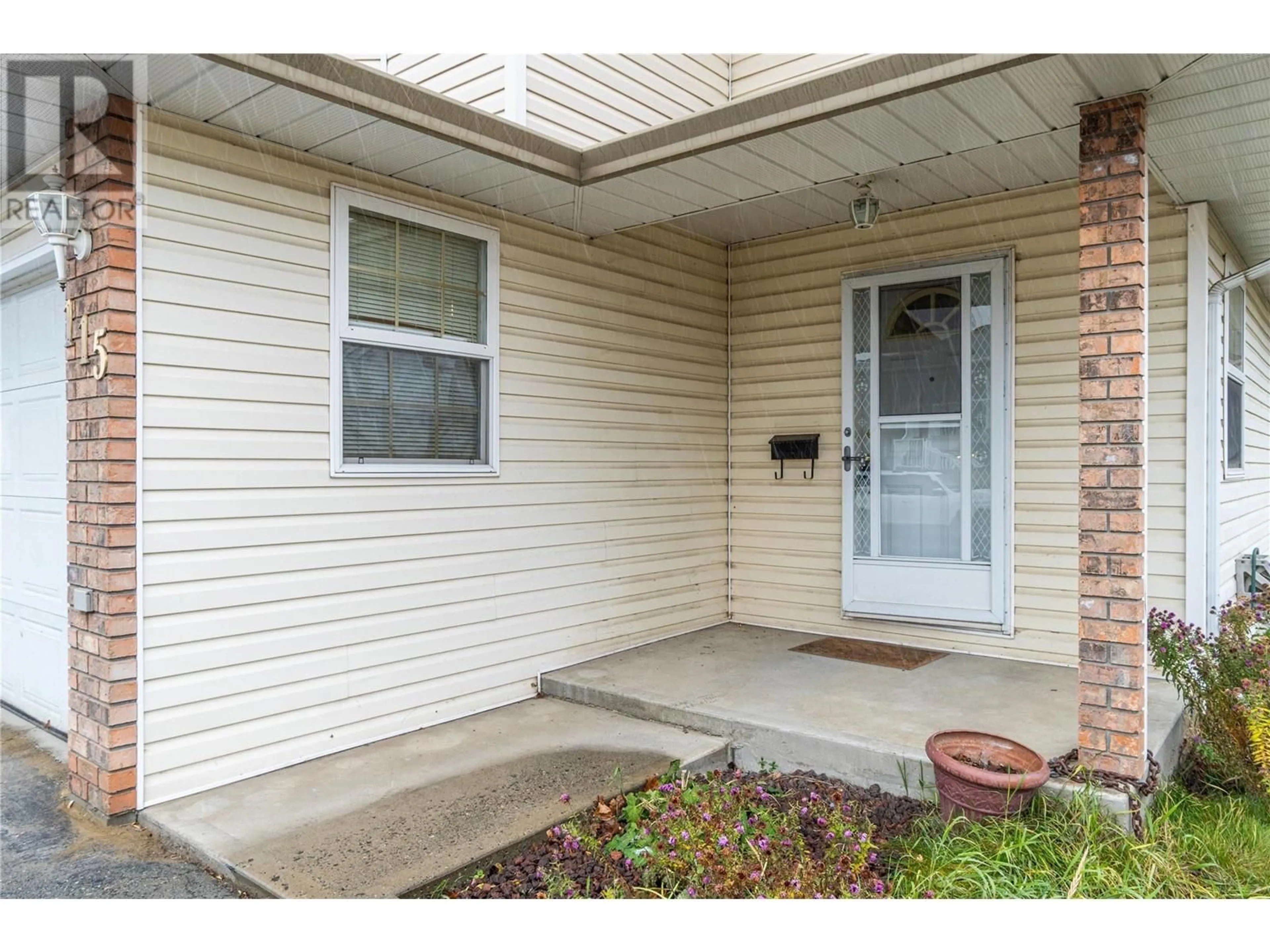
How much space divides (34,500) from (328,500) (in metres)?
1.74

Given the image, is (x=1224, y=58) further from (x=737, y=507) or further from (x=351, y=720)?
(x=351, y=720)

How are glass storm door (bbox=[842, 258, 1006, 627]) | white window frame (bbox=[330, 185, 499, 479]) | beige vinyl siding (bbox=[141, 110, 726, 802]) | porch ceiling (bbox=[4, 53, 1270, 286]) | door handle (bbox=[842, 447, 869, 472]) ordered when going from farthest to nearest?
door handle (bbox=[842, 447, 869, 472])
glass storm door (bbox=[842, 258, 1006, 627])
white window frame (bbox=[330, 185, 499, 479])
beige vinyl siding (bbox=[141, 110, 726, 802])
porch ceiling (bbox=[4, 53, 1270, 286])

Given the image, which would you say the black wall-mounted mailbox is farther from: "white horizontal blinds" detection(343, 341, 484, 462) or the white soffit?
the white soffit

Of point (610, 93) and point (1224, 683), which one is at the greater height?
point (610, 93)

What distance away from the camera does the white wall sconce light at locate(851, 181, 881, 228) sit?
4449 millimetres

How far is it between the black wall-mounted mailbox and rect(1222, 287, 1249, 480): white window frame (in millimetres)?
2258

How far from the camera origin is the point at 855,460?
546 cm

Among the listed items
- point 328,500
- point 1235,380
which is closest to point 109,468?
point 328,500

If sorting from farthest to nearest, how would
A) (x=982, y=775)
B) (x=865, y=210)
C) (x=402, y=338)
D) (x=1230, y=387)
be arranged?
1. (x=1230, y=387)
2. (x=865, y=210)
3. (x=402, y=338)
4. (x=982, y=775)

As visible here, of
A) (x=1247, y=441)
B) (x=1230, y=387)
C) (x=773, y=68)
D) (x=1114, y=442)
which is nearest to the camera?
(x=1114, y=442)

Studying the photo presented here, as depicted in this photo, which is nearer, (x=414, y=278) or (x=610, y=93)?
(x=414, y=278)

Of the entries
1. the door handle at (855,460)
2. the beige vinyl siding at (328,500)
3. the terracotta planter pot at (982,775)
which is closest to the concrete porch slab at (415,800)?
the beige vinyl siding at (328,500)
